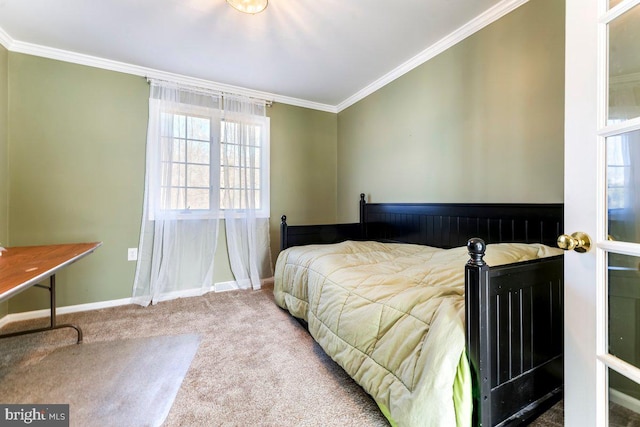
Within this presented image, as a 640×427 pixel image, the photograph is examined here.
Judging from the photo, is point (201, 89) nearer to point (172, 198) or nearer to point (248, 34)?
point (248, 34)

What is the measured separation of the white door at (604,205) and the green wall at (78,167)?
3.19 m

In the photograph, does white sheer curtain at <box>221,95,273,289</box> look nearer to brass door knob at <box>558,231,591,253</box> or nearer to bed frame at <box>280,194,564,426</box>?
bed frame at <box>280,194,564,426</box>

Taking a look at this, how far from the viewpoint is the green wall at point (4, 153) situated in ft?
6.84

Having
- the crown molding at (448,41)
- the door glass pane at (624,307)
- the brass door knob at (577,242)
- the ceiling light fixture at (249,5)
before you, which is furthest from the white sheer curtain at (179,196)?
the door glass pane at (624,307)

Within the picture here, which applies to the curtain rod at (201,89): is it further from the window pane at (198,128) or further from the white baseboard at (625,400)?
the white baseboard at (625,400)

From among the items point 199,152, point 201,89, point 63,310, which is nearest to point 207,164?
point 199,152

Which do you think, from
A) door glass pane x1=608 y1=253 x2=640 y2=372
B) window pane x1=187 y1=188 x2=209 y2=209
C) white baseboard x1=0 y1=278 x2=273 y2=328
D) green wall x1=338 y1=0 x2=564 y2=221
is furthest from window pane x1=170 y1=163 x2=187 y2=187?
door glass pane x1=608 y1=253 x2=640 y2=372

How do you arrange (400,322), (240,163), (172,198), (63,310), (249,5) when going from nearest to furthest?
(400,322), (249,5), (63,310), (172,198), (240,163)

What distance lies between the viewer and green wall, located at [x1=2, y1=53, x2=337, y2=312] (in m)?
2.21

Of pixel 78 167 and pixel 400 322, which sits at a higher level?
pixel 78 167

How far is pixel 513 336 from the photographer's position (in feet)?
3.11

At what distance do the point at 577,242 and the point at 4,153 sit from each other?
12.2 ft

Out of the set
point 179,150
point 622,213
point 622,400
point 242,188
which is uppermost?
point 179,150

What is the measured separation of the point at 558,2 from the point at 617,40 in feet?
4.01
